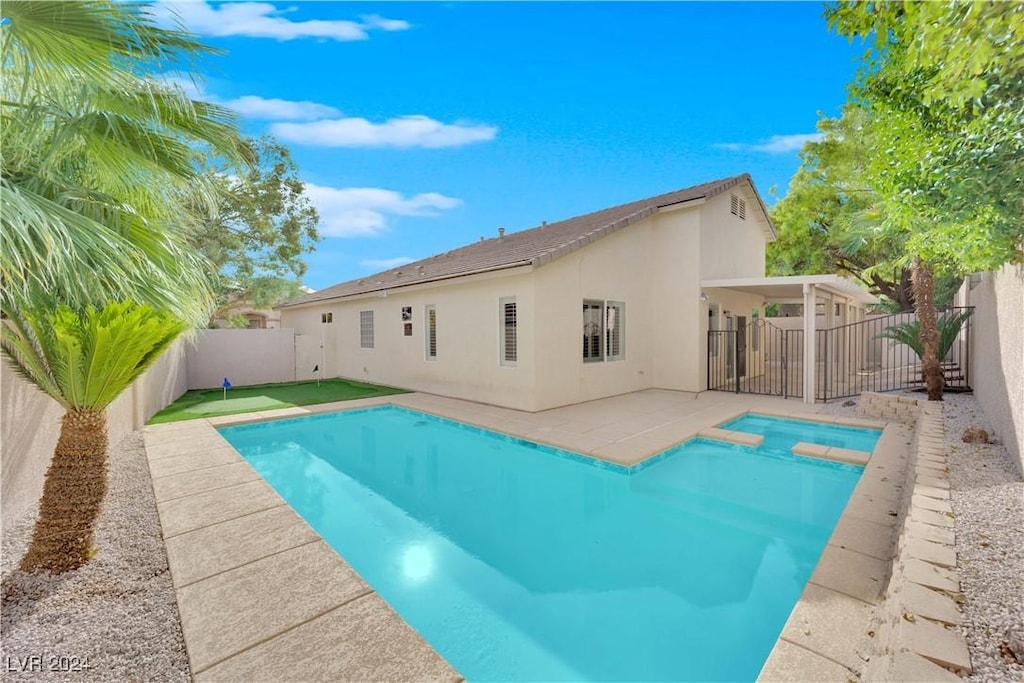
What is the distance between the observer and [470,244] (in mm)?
23891

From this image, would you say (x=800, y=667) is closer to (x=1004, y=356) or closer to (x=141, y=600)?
(x=141, y=600)

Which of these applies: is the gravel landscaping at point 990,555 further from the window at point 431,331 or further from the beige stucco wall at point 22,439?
the window at point 431,331

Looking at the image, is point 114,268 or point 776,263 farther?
point 776,263

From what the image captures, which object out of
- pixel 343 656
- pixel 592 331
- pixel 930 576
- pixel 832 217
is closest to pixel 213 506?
pixel 343 656

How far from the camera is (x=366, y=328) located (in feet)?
63.1

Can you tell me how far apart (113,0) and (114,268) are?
2475 millimetres

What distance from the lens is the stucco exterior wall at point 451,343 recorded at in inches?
473

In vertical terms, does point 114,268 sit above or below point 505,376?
above

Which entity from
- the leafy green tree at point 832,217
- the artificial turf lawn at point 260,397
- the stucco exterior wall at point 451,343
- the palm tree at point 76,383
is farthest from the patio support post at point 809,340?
the palm tree at point 76,383

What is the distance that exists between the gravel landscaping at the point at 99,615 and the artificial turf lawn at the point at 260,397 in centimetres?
791

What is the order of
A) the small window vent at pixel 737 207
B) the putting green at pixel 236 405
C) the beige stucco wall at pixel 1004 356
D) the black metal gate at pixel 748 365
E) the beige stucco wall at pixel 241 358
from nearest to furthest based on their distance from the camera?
the beige stucco wall at pixel 1004 356, the putting green at pixel 236 405, the black metal gate at pixel 748 365, the small window vent at pixel 737 207, the beige stucco wall at pixel 241 358

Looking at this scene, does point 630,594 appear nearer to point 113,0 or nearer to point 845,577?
point 845,577

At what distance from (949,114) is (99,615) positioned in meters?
8.68

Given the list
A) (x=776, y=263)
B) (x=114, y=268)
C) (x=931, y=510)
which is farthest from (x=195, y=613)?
(x=776, y=263)
